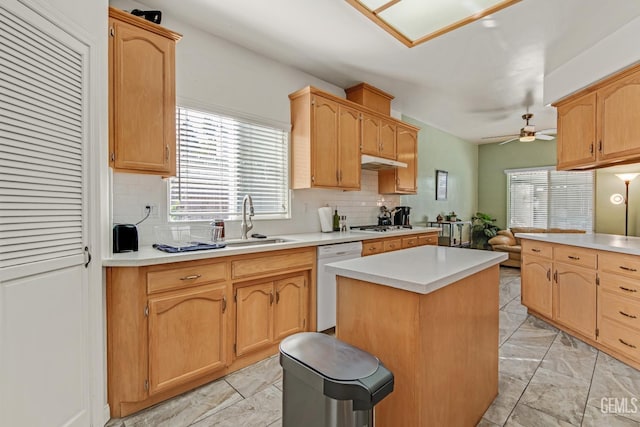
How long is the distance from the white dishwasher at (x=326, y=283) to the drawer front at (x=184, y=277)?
0.98 meters

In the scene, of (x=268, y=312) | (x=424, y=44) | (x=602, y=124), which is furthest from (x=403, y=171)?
(x=268, y=312)

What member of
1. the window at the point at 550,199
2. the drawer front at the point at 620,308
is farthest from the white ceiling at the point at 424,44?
the window at the point at 550,199

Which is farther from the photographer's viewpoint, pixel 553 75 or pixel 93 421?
pixel 553 75

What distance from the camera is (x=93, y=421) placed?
1.67 metres

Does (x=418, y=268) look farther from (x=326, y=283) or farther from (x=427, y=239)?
(x=427, y=239)

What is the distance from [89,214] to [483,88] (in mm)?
4431

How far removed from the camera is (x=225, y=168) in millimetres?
2918

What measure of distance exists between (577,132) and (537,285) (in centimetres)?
167

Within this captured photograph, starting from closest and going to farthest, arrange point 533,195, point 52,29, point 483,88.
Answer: point 52,29, point 483,88, point 533,195

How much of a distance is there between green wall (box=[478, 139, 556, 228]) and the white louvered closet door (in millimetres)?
7715

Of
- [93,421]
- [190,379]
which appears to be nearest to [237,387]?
[190,379]

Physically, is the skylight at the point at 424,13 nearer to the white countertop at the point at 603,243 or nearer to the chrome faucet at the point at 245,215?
the chrome faucet at the point at 245,215

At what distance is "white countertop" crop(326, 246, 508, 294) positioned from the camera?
125 centimetres

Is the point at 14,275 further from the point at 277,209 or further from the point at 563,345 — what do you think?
the point at 563,345
